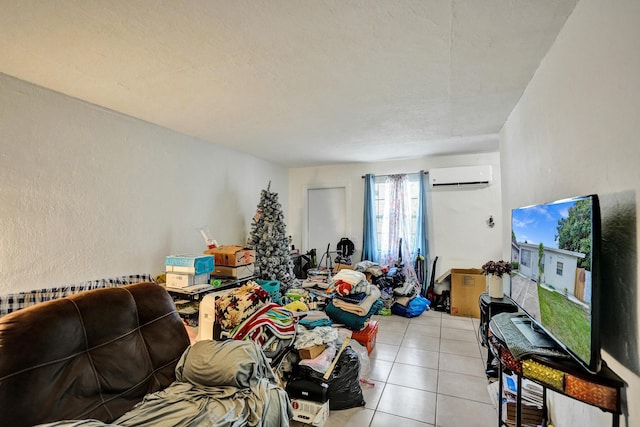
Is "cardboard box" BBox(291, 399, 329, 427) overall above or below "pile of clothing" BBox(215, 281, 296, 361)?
below

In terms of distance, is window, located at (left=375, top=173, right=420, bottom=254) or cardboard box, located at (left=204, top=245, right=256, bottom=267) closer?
cardboard box, located at (left=204, top=245, right=256, bottom=267)

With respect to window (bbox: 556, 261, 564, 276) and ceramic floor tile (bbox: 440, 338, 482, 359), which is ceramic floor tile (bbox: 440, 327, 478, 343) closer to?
ceramic floor tile (bbox: 440, 338, 482, 359)

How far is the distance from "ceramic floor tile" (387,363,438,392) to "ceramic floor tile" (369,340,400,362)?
0.54ft

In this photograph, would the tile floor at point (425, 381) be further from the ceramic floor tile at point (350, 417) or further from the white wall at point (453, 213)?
the white wall at point (453, 213)

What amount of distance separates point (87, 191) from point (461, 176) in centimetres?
470

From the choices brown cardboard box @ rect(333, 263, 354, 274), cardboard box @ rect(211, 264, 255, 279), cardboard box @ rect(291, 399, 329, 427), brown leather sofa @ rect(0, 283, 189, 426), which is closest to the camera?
brown leather sofa @ rect(0, 283, 189, 426)

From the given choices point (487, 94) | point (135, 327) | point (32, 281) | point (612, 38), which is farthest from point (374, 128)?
point (32, 281)

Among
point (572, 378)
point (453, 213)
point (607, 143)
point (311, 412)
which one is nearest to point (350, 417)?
point (311, 412)

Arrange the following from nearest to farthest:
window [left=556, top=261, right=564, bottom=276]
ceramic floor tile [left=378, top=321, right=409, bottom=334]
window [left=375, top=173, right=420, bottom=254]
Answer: window [left=556, top=261, right=564, bottom=276], ceramic floor tile [left=378, top=321, right=409, bottom=334], window [left=375, top=173, right=420, bottom=254]

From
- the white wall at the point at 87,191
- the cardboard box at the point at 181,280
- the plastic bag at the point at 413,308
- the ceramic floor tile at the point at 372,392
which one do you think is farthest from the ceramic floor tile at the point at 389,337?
the white wall at the point at 87,191

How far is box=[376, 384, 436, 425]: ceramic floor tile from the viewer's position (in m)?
2.07

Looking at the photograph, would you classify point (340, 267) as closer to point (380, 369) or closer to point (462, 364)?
point (380, 369)

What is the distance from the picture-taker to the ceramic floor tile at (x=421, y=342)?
3166 millimetres

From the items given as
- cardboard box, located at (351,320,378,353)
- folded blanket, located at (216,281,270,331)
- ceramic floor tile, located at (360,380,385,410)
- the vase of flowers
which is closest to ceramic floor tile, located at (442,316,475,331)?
the vase of flowers
